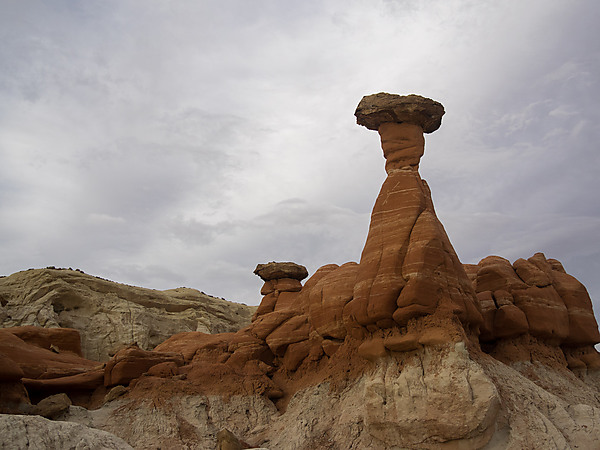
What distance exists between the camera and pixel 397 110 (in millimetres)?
24016

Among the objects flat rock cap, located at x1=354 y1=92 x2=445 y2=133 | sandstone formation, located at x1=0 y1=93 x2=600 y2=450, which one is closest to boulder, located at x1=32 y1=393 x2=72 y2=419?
sandstone formation, located at x1=0 y1=93 x2=600 y2=450

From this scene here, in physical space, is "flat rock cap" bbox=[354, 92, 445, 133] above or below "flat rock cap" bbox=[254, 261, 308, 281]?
above

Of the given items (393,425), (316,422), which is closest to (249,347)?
(316,422)

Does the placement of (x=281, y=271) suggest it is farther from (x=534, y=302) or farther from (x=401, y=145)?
(x=534, y=302)

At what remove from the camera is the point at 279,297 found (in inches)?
1337

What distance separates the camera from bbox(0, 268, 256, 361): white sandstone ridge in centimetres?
3900

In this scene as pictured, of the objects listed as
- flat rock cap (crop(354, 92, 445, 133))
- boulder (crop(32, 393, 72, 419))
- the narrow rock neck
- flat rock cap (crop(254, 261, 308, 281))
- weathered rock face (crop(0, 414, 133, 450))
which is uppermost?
flat rock cap (crop(354, 92, 445, 133))

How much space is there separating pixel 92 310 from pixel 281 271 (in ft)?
54.1

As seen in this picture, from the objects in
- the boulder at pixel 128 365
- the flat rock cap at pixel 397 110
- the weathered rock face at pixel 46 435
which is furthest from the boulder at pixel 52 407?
the flat rock cap at pixel 397 110

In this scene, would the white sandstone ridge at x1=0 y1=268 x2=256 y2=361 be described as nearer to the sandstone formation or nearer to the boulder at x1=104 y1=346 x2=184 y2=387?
the sandstone formation

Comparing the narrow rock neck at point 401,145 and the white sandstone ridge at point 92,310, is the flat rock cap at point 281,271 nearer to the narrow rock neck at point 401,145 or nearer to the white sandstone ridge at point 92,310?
the white sandstone ridge at point 92,310

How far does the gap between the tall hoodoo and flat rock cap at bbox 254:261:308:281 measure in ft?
40.6

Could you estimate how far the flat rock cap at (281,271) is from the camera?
34688 millimetres

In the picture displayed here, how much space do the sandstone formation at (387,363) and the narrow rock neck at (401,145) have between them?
0.23 feet
